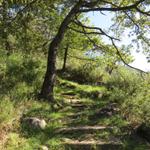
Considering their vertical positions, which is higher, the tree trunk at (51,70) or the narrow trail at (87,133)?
the tree trunk at (51,70)

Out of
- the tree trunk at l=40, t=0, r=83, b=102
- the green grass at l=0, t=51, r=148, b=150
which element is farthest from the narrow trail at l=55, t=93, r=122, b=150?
the tree trunk at l=40, t=0, r=83, b=102

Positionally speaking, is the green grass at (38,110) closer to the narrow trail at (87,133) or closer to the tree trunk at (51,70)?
the narrow trail at (87,133)

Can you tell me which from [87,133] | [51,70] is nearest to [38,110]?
[87,133]

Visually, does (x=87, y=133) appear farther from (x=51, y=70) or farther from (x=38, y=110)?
(x=51, y=70)

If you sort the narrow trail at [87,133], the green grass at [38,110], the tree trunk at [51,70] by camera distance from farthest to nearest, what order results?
1. the tree trunk at [51,70]
2. the narrow trail at [87,133]
3. the green grass at [38,110]


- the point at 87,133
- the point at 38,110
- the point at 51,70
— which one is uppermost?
the point at 51,70

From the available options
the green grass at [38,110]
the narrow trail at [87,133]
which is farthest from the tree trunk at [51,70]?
the narrow trail at [87,133]

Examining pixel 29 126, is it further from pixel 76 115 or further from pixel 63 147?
pixel 76 115

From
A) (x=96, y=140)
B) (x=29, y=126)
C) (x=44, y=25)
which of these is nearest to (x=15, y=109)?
(x=29, y=126)

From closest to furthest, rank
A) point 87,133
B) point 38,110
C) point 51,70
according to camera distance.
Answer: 1. point 87,133
2. point 38,110
3. point 51,70

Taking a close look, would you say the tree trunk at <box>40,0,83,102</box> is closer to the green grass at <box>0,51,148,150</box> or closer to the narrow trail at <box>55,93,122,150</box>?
the green grass at <box>0,51,148,150</box>

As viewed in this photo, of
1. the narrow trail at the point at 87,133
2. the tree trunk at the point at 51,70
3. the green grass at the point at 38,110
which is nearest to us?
the green grass at the point at 38,110

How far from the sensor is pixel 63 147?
8625 mm

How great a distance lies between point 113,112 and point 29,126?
136 inches
